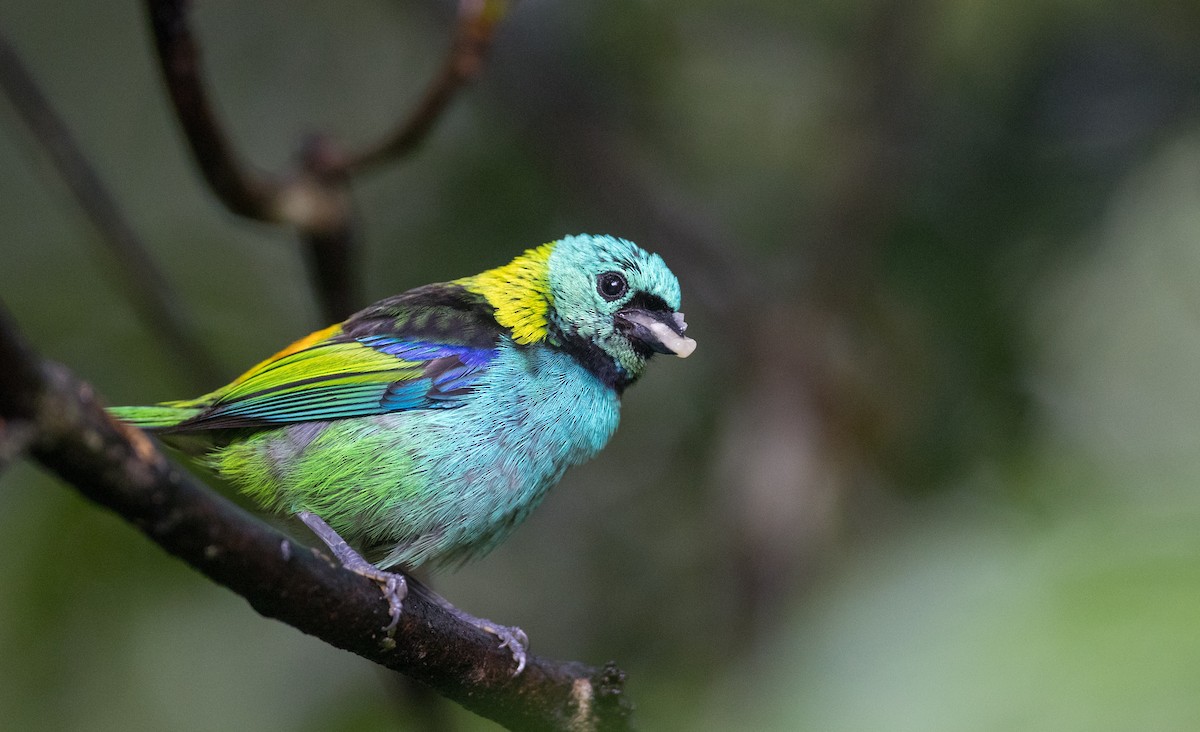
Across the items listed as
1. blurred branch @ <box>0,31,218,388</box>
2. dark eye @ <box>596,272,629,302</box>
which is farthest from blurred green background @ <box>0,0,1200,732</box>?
dark eye @ <box>596,272,629,302</box>

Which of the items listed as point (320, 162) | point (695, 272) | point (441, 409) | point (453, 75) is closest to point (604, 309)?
point (441, 409)

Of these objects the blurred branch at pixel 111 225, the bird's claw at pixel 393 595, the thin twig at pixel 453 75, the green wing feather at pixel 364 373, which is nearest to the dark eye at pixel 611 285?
the green wing feather at pixel 364 373

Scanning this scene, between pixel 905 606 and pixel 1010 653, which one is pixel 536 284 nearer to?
pixel 905 606

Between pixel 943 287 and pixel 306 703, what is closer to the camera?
pixel 306 703

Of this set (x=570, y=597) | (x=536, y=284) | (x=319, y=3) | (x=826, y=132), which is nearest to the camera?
(x=536, y=284)

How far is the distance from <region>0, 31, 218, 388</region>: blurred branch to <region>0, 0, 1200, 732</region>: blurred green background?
301 mm

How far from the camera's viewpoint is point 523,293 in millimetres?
3445

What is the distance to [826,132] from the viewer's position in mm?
5570

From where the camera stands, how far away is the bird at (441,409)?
10.1 feet

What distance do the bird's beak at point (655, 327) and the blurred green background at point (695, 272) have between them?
1.03m

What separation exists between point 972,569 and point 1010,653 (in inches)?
13.4

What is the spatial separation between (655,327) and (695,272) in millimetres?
1991

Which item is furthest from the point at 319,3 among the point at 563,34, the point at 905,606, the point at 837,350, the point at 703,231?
the point at 905,606

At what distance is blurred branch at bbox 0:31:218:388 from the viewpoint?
3637 mm
